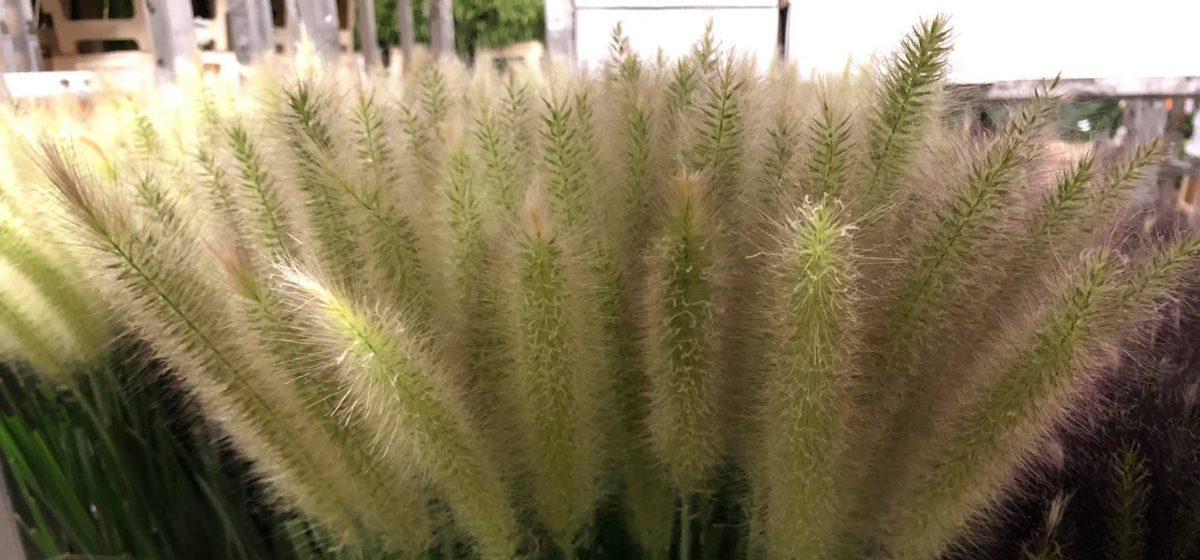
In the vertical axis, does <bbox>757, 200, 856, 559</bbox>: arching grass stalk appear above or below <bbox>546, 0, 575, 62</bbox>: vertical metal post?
below

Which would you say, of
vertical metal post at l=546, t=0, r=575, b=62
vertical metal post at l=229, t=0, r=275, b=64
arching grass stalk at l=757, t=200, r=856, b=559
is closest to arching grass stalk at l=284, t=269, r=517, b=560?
arching grass stalk at l=757, t=200, r=856, b=559

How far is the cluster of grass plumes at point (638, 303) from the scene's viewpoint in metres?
0.28

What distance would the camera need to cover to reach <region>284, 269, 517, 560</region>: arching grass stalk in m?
0.25

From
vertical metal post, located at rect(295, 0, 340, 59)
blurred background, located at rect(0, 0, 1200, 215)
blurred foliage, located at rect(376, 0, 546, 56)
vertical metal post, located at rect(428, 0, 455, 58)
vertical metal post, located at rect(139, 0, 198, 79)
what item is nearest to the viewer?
blurred background, located at rect(0, 0, 1200, 215)

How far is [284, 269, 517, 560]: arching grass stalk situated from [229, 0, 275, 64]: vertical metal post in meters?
1.11

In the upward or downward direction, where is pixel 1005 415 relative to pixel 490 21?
downward

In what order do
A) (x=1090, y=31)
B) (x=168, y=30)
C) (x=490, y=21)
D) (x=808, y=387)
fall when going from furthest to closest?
(x=490, y=21)
(x=168, y=30)
(x=1090, y=31)
(x=808, y=387)

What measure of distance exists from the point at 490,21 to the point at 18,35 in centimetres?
79

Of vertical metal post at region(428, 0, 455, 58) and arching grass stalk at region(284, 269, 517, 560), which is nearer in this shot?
arching grass stalk at region(284, 269, 517, 560)

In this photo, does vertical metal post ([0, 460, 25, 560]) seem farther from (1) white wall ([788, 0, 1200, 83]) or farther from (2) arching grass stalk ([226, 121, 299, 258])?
(1) white wall ([788, 0, 1200, 83])

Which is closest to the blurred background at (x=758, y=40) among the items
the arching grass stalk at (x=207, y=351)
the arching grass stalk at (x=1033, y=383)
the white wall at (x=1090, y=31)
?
the white wall at (x=1090, y=31)

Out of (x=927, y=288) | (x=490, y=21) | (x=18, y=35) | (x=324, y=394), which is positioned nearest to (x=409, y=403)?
(x=324, y=394)

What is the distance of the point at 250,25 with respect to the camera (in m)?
1.26

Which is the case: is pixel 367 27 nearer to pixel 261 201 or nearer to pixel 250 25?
pixel 250 25
